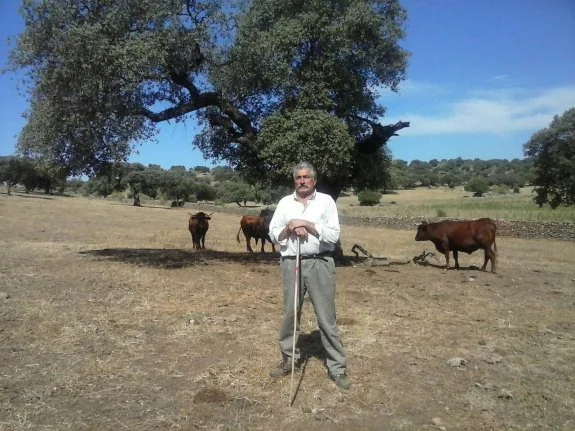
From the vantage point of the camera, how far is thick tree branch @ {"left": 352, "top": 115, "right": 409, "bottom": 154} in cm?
1352

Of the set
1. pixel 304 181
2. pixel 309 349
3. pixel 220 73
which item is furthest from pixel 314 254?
pixel 220 73

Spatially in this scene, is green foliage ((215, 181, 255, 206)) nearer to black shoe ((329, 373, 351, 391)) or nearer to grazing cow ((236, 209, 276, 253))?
grazing cow ((236, 209, 276, 253))

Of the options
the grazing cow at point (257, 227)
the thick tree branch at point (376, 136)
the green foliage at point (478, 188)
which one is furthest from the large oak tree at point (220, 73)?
the green foliage at point (478, 188)

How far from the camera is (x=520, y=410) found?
4.77 m

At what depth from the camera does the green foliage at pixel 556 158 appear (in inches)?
1214

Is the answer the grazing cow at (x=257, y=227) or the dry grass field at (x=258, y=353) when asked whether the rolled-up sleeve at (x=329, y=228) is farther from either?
the grazing cow at (x=257, y=227)

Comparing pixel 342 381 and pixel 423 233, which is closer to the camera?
pixel 342 381

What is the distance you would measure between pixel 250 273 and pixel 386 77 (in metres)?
6.91

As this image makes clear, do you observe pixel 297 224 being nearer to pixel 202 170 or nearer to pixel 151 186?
pixel 151 186

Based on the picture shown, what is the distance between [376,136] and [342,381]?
9.71 meters

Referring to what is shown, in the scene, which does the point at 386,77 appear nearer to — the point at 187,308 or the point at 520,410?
the point at 187,308

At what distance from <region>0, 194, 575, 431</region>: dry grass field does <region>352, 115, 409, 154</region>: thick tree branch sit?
4.25 meters

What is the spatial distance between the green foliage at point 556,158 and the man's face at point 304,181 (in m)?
30.2

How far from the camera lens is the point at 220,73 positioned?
12945mm
